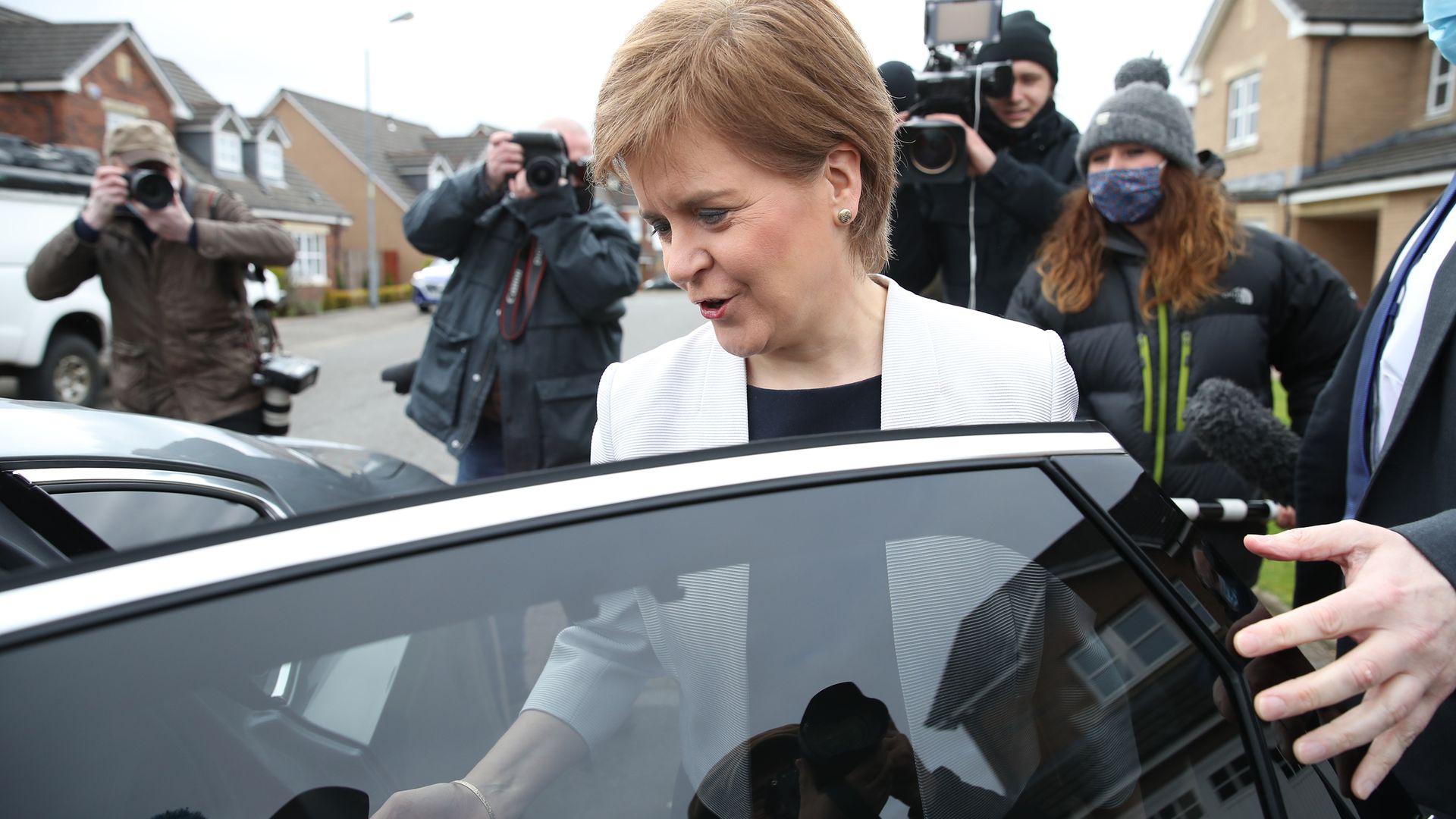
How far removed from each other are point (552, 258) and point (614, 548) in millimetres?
2479

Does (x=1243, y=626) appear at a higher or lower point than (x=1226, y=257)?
lower

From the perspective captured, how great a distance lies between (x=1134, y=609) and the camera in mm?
1079

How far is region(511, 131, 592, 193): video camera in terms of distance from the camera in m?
3.23

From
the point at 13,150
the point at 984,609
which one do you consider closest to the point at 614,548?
the point at 984,609

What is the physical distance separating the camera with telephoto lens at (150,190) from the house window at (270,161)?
31.3 m

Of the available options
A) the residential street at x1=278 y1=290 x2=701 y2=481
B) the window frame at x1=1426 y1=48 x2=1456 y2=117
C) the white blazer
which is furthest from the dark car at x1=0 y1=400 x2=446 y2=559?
the window frame at x1=1426 y1=48 x2=1456 y2=117

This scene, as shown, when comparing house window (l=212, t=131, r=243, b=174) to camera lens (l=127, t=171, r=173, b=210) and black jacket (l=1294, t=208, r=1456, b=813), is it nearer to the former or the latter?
camera lens (l=127, t=171, r=173, b=210)

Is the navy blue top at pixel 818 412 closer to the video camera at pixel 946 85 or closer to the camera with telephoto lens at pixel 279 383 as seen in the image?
the video camera at pixel 946 85

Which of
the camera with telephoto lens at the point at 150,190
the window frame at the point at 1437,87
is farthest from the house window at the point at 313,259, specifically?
the camera with telephoto lens at the point at 150,190

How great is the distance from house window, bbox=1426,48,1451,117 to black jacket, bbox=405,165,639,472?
66.1 ft

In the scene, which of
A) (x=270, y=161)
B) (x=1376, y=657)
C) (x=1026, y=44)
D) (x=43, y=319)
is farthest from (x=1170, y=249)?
(x=270, y=161)

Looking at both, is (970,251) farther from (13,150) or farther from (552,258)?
(13,150)

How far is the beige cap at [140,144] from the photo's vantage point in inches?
146

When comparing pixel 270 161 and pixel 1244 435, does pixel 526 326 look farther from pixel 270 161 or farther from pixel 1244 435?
pixel 270 161
